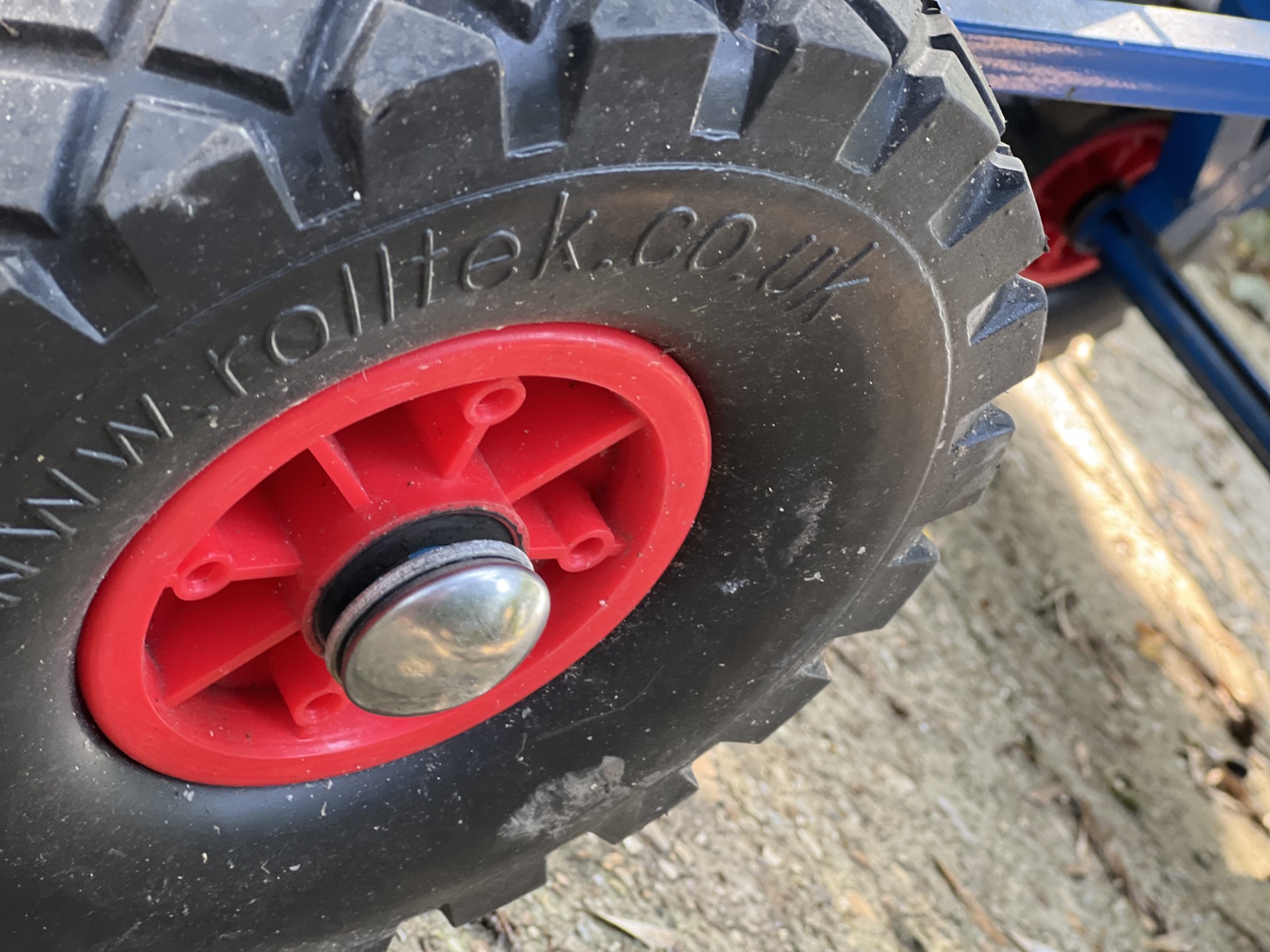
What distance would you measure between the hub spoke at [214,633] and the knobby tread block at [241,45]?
2.08 feet

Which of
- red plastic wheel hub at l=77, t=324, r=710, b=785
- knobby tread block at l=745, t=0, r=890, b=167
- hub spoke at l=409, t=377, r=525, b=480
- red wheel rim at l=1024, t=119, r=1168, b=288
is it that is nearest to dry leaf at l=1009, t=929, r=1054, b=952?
red plastic wheel hub at l=77, t=324, r=710, b=785

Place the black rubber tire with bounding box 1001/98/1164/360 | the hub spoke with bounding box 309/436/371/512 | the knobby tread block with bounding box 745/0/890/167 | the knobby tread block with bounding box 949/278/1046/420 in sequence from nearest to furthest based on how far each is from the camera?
the knobby tread block with bounding box 745/0/890/167 < the hub spoke with bounding box 309/436/371/512 < the knobby tread block with bounding box 949/278/1046/420 < the black rubber tire with bounding box 1001/98/1164/360

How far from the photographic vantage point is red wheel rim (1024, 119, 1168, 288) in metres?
2.98

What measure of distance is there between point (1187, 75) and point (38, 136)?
1.63 metres

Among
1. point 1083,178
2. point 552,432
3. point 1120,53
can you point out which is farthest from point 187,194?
point 1083,178

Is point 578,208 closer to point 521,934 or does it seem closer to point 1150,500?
point 521,934

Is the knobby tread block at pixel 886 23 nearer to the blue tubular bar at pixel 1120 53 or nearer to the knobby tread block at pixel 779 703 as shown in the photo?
the blue tubular bar at pixel 1120 53

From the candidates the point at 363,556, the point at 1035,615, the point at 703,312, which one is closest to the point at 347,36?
the point at 703,312

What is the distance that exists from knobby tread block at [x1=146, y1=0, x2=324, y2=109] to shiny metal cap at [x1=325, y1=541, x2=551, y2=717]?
21.1 inches

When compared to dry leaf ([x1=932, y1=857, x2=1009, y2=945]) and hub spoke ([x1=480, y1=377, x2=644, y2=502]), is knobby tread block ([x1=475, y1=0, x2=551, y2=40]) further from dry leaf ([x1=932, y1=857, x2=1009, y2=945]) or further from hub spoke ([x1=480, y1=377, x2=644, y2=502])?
dry leaf ([x1=932, y1=857, x2=1009, y2=945])

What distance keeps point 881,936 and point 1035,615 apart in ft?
4.51

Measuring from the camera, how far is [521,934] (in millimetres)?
1893

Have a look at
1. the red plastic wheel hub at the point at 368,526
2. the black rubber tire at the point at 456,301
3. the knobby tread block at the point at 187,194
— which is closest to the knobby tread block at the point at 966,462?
the black rubber tire at the point at 456,301

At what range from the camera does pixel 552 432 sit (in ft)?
4.48
